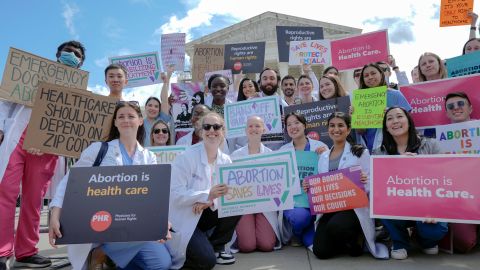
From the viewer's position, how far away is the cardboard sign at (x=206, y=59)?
9.30 meters

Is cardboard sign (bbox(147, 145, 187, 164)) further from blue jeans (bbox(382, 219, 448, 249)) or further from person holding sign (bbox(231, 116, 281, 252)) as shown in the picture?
blue jeans (bbox(382, 219, 448, 249))

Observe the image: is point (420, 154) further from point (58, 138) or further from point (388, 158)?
point (58, 138)

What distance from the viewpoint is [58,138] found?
4719 mm

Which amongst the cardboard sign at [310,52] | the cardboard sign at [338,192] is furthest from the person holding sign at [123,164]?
the cardboard sign at [310,52]

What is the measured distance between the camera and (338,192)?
4551mm

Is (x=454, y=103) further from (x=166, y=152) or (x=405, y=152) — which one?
(x=166, y=152)

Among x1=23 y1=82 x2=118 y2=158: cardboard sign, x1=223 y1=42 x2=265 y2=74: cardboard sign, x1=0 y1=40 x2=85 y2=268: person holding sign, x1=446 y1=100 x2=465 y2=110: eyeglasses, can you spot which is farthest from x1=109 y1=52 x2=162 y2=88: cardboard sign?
x1=446 y1=100 x2=465 y2=110: eyeglasses

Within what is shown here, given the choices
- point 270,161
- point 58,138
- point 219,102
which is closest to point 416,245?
point 270,161

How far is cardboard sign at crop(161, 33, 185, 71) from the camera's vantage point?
30.3 ft

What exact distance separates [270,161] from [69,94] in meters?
2.69

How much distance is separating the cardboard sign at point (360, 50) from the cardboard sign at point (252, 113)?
8.96 ft

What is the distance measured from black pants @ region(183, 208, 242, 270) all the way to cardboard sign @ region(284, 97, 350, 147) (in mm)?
2241

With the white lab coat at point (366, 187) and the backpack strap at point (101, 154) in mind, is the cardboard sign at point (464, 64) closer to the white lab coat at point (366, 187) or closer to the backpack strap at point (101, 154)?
the white lab coat at point (366, 187)

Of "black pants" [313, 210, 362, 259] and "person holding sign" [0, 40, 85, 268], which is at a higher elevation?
"person holding sign" [0, 40, 85, 268]
